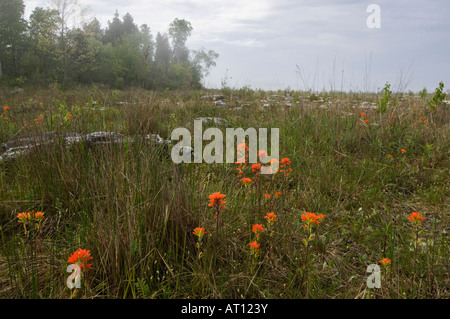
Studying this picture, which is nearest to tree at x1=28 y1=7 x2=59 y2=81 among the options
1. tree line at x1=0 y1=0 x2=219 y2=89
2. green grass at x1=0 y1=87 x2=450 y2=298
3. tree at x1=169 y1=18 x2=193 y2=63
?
tree line at x1=0 y1=0 x2=219 y2=89

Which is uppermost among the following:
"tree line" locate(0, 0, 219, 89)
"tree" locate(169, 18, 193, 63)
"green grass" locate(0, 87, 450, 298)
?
"tree" locate(169, 18, 193, 63)

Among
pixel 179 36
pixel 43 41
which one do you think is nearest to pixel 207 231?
pixel 43 41

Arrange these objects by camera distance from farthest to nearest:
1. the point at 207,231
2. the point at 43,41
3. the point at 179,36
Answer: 1. the point at 179,36
2. the point at 43,41
3. the point at 207,231

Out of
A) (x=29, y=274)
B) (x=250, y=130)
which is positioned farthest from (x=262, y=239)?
(x=250, y=130)

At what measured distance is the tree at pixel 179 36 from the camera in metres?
41.4

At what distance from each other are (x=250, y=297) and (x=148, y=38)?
145 ft

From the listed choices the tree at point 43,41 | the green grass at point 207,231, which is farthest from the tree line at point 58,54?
the green grass at point 207,231

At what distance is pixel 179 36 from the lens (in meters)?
43.5

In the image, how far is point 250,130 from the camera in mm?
4969

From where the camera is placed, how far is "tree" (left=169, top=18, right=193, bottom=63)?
41375 millimetres

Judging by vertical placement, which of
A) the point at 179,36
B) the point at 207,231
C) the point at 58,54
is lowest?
the point at 207,231

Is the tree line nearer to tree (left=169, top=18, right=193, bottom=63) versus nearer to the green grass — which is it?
tree (left=169, top=18, right=193, bottom=63)

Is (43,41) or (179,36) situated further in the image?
(179,36)

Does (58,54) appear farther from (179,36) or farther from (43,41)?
(179,36)
